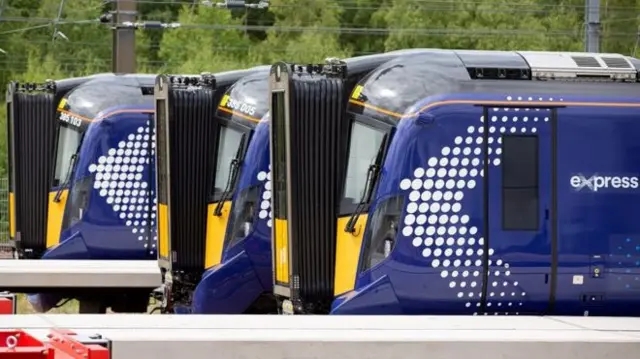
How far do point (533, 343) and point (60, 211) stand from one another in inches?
460

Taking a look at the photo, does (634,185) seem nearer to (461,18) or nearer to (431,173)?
(431,173)

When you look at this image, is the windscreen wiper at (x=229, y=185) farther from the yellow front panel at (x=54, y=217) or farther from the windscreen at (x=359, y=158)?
the yellow front panel at (x=54, y=217)

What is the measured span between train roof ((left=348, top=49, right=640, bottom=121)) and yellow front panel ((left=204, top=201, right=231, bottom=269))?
329 cm

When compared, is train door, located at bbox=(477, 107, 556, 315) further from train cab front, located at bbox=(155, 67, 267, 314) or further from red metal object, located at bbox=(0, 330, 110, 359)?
red metal object, located at bbox=(0, 330, 110, 359)

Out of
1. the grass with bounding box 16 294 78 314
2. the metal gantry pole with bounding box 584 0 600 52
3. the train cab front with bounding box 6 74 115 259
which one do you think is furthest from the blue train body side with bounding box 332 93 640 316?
the grass with bounding box 16 294 78 314

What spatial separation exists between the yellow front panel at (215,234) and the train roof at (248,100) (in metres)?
0.87

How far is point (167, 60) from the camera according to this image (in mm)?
55844

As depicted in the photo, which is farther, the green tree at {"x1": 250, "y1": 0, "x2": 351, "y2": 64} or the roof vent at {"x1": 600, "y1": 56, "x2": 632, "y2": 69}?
the green tree at {"x1": 250, "y1": 0, "x2": 351, "y2": 64}

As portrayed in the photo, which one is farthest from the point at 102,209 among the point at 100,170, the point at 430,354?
the point at 430,354

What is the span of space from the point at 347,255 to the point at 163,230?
14.8 feet

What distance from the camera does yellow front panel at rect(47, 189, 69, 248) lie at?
65.0 feet

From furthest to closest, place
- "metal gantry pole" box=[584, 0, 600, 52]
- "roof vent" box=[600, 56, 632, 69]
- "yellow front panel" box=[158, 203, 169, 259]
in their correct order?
"metal gantry pole" box=[584, 0, 600, 52] < "yellow front panel" box=[158, 203, 169, 259] < "roof vent" box=[600, 56, 632, 69]

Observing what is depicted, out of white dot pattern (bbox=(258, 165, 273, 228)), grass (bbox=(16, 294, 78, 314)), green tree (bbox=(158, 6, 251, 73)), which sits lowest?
grass (bbox=(16, 294, 78, 314))

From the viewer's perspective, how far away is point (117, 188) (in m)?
19.2
